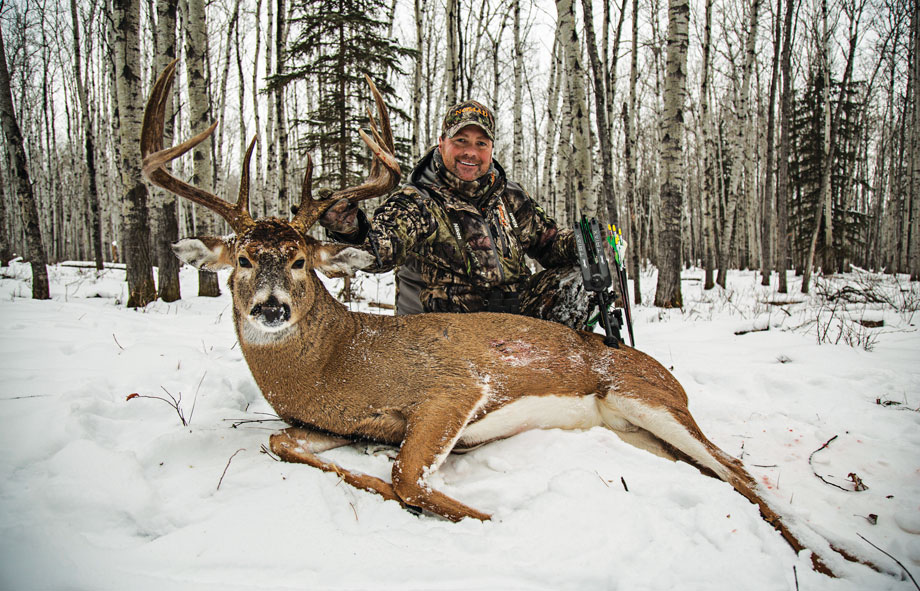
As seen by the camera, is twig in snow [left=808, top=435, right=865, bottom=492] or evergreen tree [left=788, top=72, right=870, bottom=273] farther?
evergreen tree [left=788, top=72, right=870, bottom=273]

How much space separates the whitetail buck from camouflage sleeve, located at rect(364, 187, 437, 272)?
0.77ft

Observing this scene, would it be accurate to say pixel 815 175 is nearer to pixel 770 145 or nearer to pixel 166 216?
pixel 770 145

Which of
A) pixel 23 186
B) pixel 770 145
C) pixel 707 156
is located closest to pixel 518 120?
pixel 770 145

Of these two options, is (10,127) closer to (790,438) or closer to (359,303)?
(359,303)

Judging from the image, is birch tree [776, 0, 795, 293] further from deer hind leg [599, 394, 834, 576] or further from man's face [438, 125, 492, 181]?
deer hind leg [599, 394, 834, 576]

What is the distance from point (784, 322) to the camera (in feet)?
20.8

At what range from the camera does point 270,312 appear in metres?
2.24

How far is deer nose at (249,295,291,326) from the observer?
7.30 feet

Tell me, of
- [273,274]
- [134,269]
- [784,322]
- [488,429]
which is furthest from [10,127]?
[784,322]

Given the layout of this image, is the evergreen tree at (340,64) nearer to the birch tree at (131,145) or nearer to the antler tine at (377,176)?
the birch tree at (131,145)

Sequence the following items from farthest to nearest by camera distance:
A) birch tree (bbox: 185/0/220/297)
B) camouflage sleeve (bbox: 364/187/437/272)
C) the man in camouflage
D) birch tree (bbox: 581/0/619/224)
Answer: birch tree (bbox: 185/0/220/297), birch tree (bbox: 581/0/619/224), the man in camouflage, camouflage sleeve (bbox: 364/187/437/272)

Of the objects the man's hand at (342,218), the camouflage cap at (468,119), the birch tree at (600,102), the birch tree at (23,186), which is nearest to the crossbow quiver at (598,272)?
the camouflage cap at (468,119)

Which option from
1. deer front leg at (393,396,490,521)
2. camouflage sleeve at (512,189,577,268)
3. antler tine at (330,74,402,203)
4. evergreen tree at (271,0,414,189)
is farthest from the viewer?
evergreen tree at (271,0,414,189)

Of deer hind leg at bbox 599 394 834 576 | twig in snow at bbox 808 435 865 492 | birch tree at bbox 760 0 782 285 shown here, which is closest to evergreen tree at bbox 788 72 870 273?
birch tree at bbox 760 0 782 285
